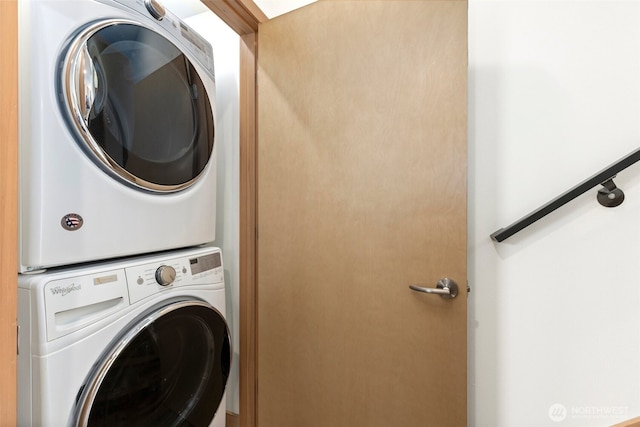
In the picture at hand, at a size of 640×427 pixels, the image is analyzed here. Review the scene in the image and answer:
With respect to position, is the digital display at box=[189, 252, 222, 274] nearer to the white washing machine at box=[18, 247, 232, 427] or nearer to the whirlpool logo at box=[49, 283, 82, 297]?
the white washing machine at box=[18, 247, 232, 427]

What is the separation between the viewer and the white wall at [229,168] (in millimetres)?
1346

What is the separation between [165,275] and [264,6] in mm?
1212

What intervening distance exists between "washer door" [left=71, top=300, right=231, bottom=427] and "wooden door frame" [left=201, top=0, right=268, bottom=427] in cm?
23

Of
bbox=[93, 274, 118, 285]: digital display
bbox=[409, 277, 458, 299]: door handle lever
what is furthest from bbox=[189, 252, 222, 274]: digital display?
bbox=[409, 277, 458, 299]: door handle lever

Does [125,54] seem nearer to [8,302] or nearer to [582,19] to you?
[8,302]

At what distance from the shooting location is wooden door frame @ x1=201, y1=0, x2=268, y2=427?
1.26 m

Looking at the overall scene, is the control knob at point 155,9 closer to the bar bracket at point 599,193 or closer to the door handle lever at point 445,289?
the door handle lever at point 445,289

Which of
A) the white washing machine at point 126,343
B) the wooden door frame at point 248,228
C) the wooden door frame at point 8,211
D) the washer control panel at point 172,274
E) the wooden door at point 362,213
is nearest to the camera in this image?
the wooden door frame at point 8,211

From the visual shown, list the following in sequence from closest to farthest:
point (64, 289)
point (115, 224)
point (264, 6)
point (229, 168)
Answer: point (64, 289) → point (115, 224) → point (264, 6) → point (229, 168)

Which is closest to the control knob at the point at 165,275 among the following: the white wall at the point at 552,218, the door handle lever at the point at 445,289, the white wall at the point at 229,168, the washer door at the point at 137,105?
the washer door at the point at 137,105

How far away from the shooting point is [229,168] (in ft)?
4.51

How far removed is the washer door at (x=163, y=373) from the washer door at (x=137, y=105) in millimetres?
416

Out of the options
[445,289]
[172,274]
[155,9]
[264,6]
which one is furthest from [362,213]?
[264,6]

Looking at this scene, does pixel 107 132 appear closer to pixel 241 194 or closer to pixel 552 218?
pixel 241 194
